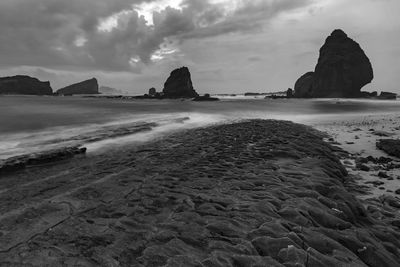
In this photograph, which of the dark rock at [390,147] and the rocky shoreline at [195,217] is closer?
the rocky shoreline at [195,217]

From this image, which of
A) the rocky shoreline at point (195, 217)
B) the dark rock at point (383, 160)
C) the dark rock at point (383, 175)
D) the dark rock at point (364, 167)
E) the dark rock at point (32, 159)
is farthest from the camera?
the dark rock at point (383, 160)

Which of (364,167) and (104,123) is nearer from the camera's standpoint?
(364,167)

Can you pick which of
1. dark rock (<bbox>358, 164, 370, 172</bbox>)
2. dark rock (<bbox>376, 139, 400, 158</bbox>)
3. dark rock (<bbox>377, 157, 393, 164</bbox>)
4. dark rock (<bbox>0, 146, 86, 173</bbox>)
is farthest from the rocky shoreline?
dark rock (<bbox>376, 139, 400, 158</bbox>)

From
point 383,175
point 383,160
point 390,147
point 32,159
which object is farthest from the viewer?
point 390,147

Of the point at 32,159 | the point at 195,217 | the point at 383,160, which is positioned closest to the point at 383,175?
the point at 383,160

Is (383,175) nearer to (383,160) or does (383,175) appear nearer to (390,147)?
(383,160)

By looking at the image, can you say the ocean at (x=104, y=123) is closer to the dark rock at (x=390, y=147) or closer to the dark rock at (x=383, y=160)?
the dark rock at (x=383, y=160)

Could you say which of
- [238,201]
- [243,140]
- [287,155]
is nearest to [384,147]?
[287,155]

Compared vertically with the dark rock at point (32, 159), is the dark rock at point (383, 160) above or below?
below

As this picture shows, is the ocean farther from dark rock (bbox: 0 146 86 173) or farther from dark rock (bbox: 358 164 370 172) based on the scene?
dark rock (bbox: 358 164 370 172)

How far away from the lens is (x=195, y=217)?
27.1ft

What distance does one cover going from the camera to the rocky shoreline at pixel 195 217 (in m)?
6.35

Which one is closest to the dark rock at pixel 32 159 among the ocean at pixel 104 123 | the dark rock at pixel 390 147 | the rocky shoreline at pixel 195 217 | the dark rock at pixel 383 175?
the rocky shoreline at pixel 195 217

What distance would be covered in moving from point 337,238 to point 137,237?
4.97m
